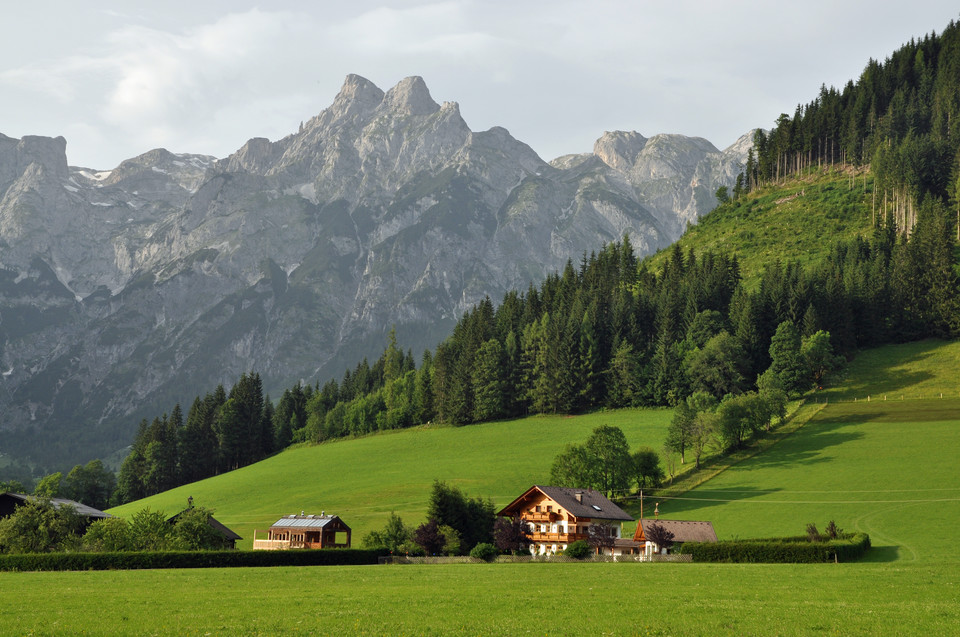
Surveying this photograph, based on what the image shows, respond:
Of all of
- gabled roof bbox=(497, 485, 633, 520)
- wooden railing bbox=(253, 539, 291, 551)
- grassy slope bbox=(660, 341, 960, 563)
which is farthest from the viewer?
gabled roof bbox=(497, 485, 633, 520)

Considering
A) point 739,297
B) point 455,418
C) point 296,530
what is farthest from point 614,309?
point 296,530

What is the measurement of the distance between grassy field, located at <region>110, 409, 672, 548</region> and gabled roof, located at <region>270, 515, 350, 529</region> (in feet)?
15.5

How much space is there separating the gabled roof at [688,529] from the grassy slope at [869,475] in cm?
267

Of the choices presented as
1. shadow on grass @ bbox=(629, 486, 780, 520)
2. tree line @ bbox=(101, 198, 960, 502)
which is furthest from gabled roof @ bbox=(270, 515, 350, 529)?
tree line @ bbox=(101, 198, 960, 502)

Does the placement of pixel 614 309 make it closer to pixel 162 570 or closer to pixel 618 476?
pixel 618 476

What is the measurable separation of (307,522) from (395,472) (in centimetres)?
4045

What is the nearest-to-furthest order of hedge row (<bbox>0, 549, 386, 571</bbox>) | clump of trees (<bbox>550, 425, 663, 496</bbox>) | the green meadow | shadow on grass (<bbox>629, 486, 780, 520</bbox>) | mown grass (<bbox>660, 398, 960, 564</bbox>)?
the green meadow < hedge row (<bbox>0, 549, 386, 571</bbox>) < mown grass (<bbox>660, 398, 960, 564</bbox>) < shadow on grass (<bbox>629, 486, 780, 520</bbox>) < clump of trees (<bbox>550, 425, 663, 496</bbox>)

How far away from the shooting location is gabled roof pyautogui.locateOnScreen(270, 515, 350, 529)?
9431 cm

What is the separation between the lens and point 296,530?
95500 mm

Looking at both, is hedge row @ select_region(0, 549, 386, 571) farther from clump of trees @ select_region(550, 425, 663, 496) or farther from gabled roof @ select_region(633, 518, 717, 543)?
clump of trees @ select_region(550, 425, 663, 496)

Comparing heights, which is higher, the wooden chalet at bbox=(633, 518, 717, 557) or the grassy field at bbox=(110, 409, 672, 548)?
the grassy field at bbox=(110, 409, 672, 548)

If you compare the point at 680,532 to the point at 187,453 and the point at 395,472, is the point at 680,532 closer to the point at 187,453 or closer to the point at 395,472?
the point at 395,472

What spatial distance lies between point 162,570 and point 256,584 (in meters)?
17.5

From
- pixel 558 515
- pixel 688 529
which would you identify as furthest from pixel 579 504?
pixel 688 529
